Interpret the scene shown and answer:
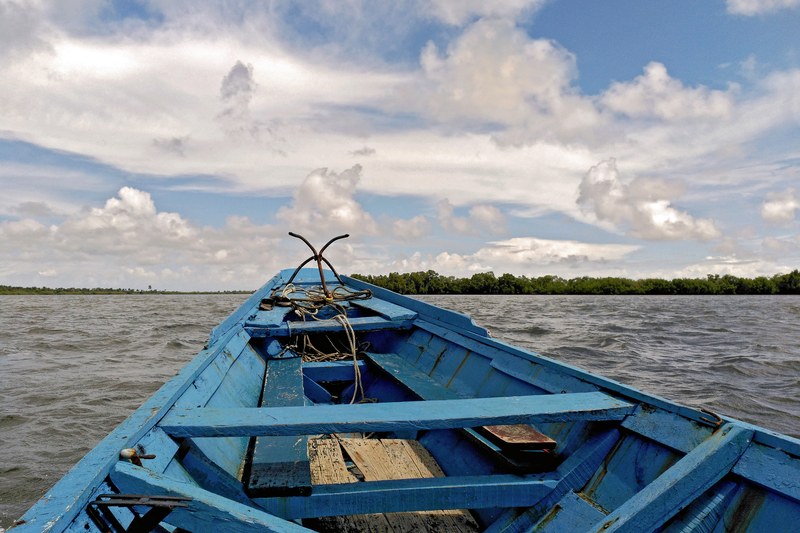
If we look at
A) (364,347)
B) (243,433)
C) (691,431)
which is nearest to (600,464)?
(691,431)

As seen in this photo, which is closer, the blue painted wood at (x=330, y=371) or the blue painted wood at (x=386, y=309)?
the blue painted wood at (x=330, y=371)

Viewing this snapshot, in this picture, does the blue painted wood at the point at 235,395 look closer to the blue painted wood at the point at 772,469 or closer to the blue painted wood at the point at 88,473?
the blue painted wood at the point at 88,473

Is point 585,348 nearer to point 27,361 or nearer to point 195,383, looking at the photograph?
point 195,383

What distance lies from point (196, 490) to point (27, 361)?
9868 mm

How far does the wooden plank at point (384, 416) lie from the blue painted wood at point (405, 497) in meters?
0.28

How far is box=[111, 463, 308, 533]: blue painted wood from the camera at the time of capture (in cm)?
139

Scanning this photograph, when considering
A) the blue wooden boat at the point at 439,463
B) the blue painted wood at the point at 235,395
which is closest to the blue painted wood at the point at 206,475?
the blue wooden boat at the point at 439,463

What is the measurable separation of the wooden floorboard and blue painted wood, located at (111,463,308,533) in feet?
2.88

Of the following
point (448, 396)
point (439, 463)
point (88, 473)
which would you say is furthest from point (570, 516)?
point (88, 473)

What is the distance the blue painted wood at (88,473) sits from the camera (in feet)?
4.02

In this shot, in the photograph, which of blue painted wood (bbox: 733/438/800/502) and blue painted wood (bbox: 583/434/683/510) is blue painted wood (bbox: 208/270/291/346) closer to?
blue painted wood (bbox: 583/434/683/510)

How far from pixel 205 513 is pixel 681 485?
1415mm

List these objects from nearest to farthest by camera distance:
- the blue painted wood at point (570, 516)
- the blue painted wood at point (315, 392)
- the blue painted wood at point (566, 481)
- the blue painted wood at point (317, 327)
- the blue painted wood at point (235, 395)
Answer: the blue painted wood at point (570, 516) < the blue painted wood at point (566, 481) < the blue painted wood at point (235, 395) < the blue painted wood at point (315, 392) < the blue painted wood at point (317, 327)

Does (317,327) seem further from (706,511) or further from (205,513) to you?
(706,511)
